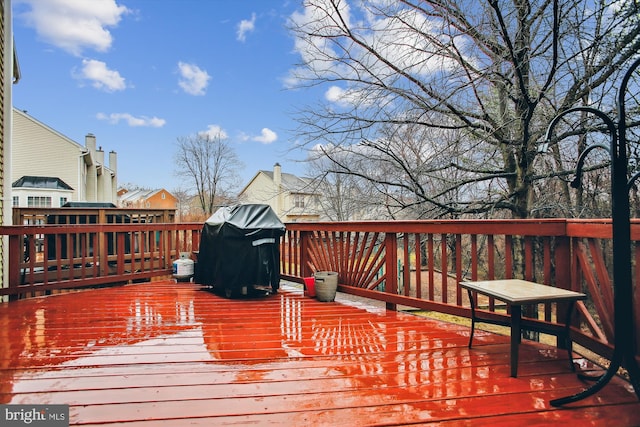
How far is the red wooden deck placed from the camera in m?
1.64

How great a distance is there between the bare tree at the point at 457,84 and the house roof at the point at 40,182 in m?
14.8

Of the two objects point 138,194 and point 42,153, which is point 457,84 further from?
point 138,194

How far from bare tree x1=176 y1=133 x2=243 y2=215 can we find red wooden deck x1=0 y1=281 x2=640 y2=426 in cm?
2127

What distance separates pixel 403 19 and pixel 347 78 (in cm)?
110

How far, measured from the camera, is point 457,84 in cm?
460

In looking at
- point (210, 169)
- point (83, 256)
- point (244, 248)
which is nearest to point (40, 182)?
point (210, 169)

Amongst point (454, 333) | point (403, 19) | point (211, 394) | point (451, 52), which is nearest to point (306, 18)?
point (403, 19)

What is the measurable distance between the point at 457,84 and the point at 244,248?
141 inches

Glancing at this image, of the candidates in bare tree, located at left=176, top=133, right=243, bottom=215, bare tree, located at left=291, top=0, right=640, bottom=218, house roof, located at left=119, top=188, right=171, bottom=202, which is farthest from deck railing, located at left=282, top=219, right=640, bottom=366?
house roof, located at left=119, top=188, right=171, bottom=202

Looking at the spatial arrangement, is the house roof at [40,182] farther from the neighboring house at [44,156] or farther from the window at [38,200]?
the window at [38,200]

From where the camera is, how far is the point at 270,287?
418 cm

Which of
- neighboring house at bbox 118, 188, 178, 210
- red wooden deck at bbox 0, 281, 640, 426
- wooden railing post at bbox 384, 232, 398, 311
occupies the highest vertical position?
neighboring house at bbox 118, 188, 178, 210

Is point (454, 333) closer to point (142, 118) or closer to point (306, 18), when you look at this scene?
point (306, 18)

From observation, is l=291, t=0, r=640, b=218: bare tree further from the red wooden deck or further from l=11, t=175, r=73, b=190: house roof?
l=11, t=175, r=73, b=190: house roof
